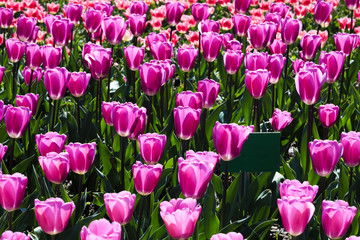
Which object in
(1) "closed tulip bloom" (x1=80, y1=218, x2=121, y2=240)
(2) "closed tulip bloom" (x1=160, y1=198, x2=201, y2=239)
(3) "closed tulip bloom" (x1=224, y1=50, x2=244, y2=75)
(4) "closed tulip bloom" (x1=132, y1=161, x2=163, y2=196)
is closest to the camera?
(1) "closed tulip bloom" (x1=80, y1=218, x2=121, y2=240)

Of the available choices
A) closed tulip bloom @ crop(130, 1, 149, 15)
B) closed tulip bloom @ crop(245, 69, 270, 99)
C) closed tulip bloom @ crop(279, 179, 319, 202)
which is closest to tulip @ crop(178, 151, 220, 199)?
closed tulip bloom @ crop(279, 179, 319, 202)

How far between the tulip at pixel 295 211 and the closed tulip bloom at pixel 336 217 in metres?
0.08

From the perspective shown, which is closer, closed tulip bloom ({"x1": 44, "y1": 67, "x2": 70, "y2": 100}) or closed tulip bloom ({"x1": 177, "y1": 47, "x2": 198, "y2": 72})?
closed tulip bloom ({"x1": 44, "y1": 67, "x2": 70, "y2": 100})

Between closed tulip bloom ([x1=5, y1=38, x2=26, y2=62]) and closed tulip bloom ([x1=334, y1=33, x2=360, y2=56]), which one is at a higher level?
closed tulip bloom ([x1=334, y1=33, x2=360, y2=56])

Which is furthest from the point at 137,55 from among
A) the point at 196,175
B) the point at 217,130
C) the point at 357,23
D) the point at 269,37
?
the point at 357,23

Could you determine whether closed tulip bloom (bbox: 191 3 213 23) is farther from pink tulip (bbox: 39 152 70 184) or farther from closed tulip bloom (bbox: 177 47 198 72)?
pink tulip (bbox: 39 152 70 184)

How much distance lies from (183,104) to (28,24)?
1749 mm

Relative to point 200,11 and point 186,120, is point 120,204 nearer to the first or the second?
point 186,120

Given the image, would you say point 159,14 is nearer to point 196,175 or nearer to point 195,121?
point 195,121

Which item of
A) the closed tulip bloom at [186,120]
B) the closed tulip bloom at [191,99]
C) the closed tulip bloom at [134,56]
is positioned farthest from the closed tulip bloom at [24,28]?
the closed tulip bloom at [186,120]

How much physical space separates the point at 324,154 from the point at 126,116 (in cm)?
79

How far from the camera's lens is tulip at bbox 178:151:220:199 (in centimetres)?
190

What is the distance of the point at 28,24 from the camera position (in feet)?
13.2

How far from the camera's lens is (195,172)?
6.27 ft
